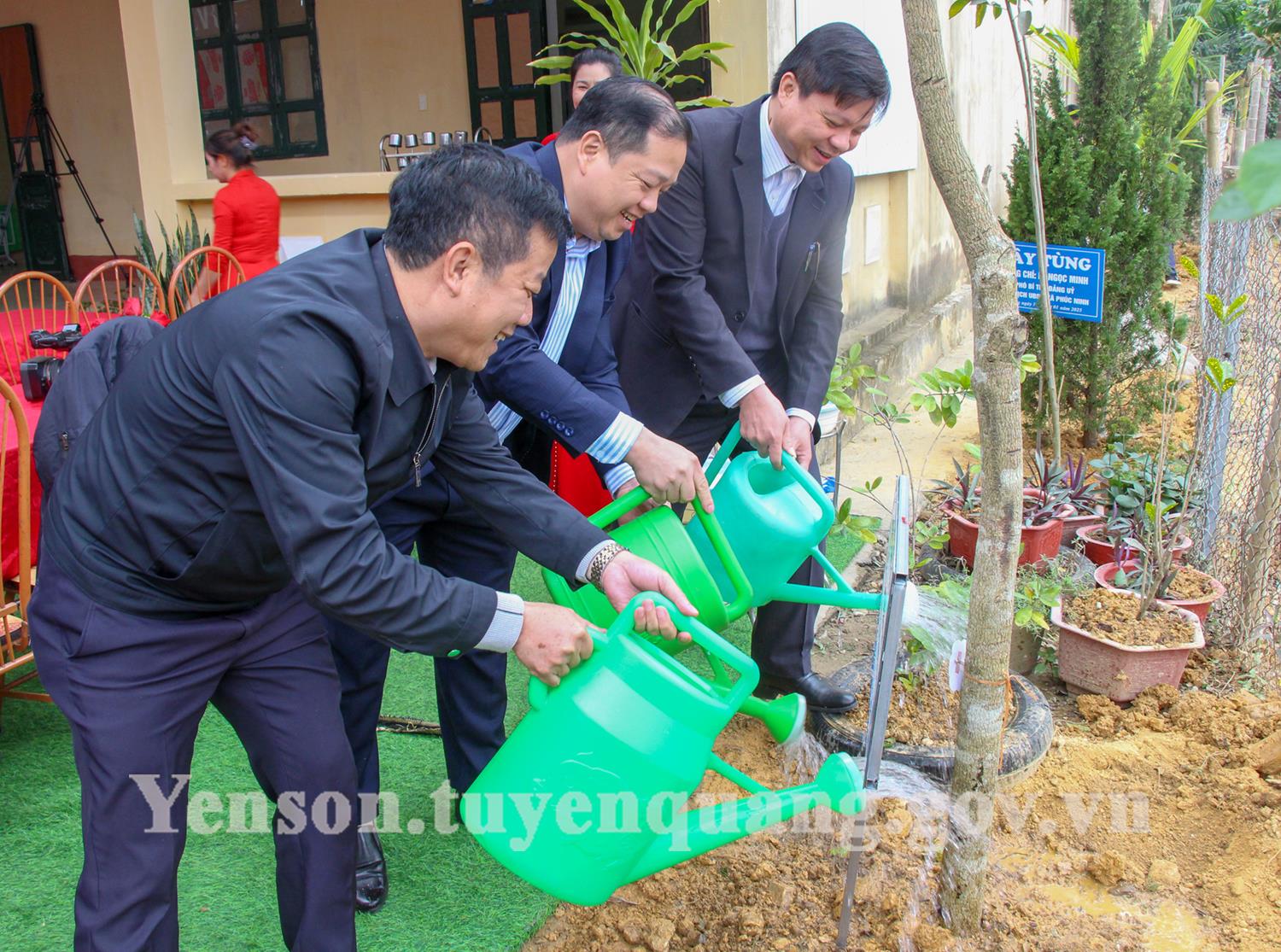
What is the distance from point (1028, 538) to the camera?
3.96 metres

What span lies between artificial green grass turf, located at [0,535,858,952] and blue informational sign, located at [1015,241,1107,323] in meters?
3.24

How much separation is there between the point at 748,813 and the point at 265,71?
9.29 metres

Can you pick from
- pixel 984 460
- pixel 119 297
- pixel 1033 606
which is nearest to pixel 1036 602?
pixel 1033 606

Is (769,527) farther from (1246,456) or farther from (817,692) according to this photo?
(1246,456)

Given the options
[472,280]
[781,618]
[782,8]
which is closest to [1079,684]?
[781,618]

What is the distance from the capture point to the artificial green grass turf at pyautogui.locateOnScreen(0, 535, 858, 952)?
2.16 m

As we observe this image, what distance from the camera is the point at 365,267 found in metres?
1.53

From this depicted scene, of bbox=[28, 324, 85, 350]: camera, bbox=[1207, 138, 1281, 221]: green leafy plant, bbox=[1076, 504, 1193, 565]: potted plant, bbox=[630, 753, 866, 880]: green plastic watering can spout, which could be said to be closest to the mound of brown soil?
bbox=[1076, 504, 1193, 565]: potted plant

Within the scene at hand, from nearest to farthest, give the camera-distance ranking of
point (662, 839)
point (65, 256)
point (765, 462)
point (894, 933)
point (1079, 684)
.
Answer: point (662, 839) < point (894, 933) < point (765, 462) < point (1079, 684) < point (65, 256)

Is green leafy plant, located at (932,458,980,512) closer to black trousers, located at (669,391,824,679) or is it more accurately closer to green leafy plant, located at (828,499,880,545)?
green leafy plant, located at (828,499,880,545)

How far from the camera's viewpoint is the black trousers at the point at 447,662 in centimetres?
222

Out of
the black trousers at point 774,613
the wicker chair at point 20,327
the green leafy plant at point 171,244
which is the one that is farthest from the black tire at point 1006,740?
the green leafy plant at point 171,244

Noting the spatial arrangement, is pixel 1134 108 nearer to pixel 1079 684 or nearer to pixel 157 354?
pixel 1079 684

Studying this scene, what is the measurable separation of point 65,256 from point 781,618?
422 inches
